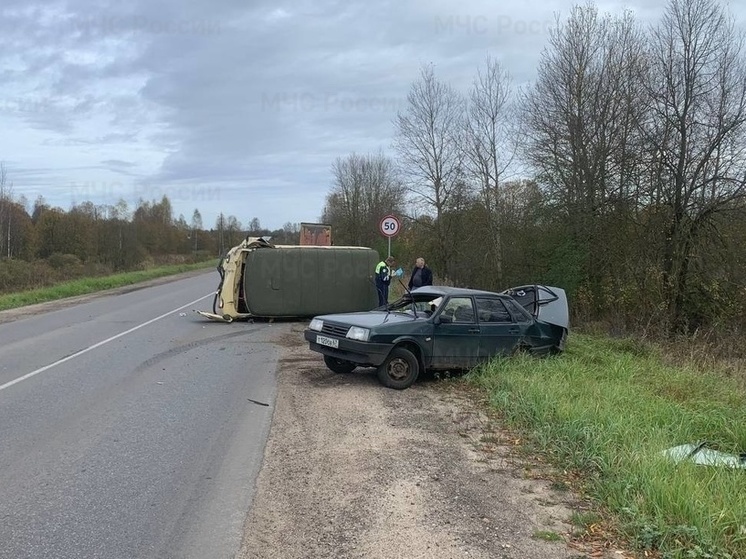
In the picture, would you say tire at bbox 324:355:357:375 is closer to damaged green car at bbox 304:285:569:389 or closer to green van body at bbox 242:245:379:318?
damaged green car at bbox 304:285:569:389

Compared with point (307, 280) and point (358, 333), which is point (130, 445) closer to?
point (358, 333)

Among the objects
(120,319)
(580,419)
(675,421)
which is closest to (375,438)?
(580,419)

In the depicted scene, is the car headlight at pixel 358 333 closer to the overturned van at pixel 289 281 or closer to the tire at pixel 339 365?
the tire at pixel 339 365

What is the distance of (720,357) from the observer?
44.0 ft

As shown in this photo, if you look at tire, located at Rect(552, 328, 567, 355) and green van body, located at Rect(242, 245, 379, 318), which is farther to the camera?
green van body, located at Rect(242, 245, 379, 318)

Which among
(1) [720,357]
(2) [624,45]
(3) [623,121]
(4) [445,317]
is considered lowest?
(1) [720,357]

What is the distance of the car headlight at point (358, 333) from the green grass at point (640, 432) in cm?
164

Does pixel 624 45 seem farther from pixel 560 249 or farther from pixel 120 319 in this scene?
pixel 120 319

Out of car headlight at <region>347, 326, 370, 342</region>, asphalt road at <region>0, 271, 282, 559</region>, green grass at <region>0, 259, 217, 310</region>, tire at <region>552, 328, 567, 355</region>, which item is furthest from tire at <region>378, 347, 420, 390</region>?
green grass at <region>0, 259, 217, 310</region>

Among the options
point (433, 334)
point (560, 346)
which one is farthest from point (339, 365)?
point (560, 346)

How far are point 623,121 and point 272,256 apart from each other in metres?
11.3

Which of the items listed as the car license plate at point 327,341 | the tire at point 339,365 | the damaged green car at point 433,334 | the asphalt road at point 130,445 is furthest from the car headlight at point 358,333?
the asphalt road at point 130,445

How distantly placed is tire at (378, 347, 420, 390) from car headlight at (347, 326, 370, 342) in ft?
1.41

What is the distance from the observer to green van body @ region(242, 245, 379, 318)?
16.0 metres
